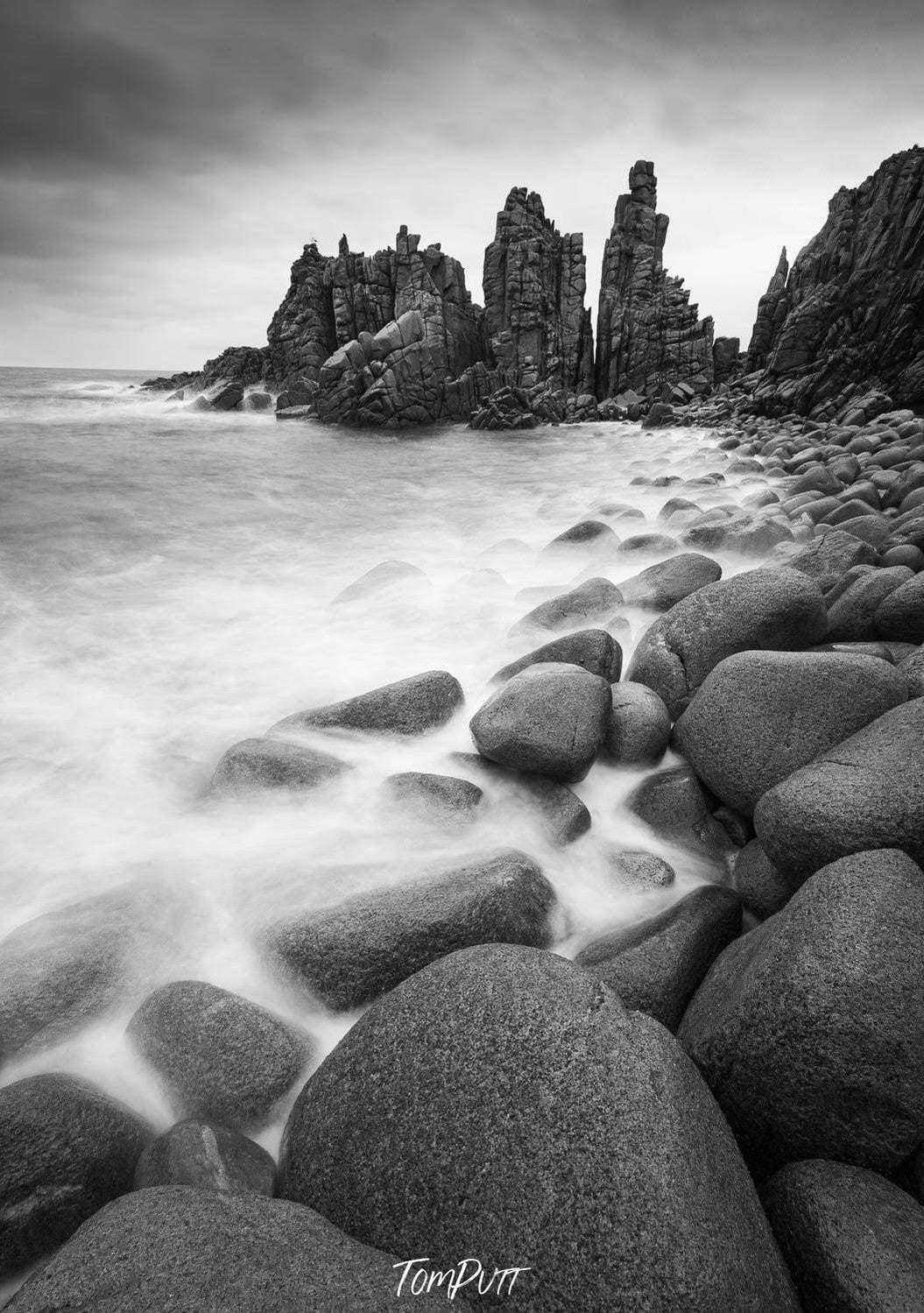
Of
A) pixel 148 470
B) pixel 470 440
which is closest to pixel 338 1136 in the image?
pixel 148 470

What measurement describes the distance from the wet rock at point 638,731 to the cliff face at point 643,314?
44868mm

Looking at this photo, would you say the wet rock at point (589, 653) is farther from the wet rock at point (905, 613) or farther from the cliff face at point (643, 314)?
the cliff face at point (643, 314)

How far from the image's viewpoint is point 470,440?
2694 centimetres

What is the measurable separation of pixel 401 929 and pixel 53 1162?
1204 mm

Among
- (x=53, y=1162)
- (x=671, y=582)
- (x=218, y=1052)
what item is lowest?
(x=218, y=1052)

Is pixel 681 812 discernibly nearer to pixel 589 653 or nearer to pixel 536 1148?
pixel 589 653

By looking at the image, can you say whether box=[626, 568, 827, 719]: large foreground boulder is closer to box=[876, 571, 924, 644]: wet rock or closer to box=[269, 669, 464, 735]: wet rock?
box=[876, 571, 924, 644]: wet rock

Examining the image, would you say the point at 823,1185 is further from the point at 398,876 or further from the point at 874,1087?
the point at 398,876

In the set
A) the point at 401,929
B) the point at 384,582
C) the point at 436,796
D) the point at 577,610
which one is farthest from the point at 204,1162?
the point at 384,582

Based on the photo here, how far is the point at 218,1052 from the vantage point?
210cm

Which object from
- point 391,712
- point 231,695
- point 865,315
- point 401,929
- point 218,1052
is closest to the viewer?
point 218,1052

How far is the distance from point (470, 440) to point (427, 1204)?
27.8 metres

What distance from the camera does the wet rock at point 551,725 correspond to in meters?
3.34

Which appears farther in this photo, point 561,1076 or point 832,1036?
point 832,1036
